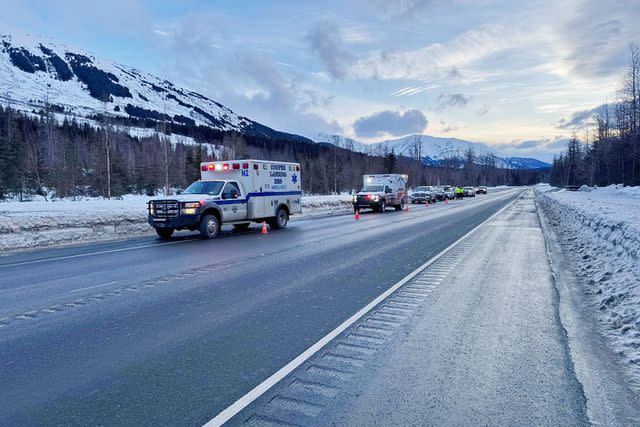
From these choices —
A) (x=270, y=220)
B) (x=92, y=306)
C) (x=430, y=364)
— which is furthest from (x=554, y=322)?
(x=270, y=220)

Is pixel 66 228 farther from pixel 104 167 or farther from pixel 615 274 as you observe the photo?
pixel 104 167

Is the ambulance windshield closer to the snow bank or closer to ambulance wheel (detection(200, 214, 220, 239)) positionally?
ambulance wheel (detection(200, 214, 220, 239))

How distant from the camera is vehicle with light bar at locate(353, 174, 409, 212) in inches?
1171

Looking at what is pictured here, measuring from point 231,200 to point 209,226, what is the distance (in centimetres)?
162

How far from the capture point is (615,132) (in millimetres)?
81250

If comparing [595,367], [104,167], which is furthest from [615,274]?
[104,167]

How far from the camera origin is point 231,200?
16.6 metres

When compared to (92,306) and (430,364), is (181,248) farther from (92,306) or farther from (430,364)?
(430,364)

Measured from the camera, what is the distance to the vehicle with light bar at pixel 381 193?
2975cm

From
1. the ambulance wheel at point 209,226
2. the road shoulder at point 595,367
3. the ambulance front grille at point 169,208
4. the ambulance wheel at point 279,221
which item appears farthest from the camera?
the ambulance wheel at point 279,221

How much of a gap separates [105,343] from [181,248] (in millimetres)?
8219

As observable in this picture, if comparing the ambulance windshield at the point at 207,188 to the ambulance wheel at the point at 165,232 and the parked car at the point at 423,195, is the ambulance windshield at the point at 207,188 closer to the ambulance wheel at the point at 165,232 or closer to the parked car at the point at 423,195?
the ambulance wheel at the point at 165,232

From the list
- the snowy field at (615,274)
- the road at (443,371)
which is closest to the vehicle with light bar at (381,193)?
the snowy field at (615,274)

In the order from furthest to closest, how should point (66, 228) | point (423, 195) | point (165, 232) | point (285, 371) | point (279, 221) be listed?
point (423, 195) → point (279, 221) → point (66, 228) → point (165, 232) → point (285, 371)
